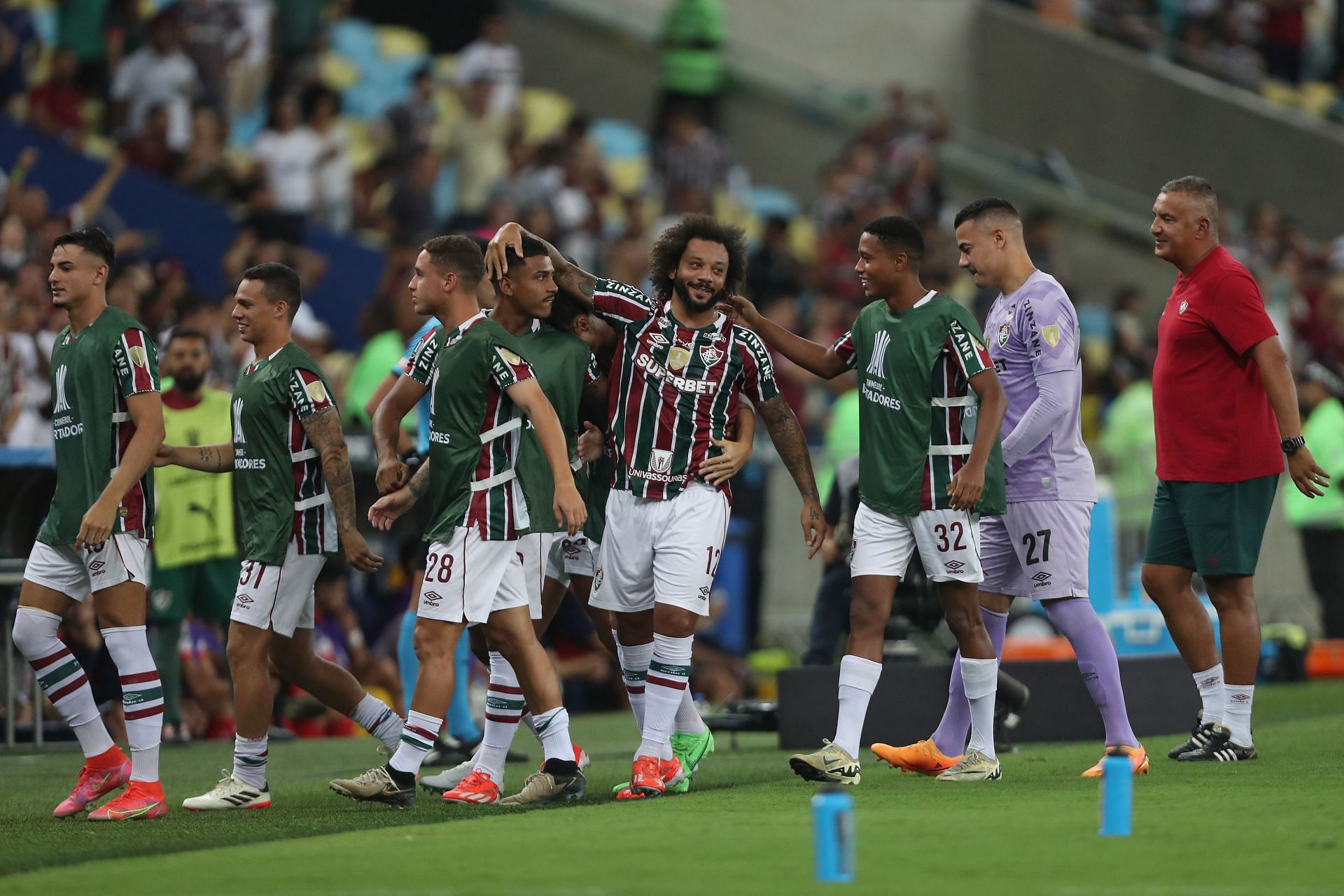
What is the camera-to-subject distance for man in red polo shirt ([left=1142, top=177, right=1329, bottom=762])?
28.6ft

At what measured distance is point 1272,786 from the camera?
299 inches

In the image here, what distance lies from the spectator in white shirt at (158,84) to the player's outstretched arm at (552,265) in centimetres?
1030

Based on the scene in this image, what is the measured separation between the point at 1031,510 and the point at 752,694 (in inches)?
276

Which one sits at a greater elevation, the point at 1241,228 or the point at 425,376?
the point at 1241,228

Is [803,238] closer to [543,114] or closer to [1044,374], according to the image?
[543,114]

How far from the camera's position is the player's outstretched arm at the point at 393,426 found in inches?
308

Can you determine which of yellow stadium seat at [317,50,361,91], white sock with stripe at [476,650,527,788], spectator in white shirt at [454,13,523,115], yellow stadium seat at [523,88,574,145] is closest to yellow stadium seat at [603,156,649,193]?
yellow stadium seat at [523,88,574,145]

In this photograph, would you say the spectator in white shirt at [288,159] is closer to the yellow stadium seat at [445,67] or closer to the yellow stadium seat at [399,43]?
the yellow stadium seat at [445,67]

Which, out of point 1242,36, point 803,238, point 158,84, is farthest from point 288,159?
point 1242,36

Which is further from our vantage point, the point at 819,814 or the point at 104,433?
the point at 104,433

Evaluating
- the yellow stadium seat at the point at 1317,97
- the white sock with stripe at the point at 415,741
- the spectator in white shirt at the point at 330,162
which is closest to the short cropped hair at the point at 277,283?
the white sock with stripe at the point at 415,741

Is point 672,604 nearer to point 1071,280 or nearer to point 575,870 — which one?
point 575,870

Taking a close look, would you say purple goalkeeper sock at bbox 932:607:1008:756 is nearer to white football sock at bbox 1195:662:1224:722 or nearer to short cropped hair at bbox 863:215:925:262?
white football sock at bbox 1195:662:1224:722

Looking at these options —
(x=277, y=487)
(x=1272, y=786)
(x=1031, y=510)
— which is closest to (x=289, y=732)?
(x=277, y=487)
